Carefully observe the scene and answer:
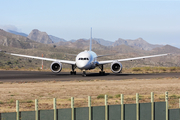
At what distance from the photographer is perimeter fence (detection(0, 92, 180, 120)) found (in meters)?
10.2

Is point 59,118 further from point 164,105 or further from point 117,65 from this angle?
point 117,65

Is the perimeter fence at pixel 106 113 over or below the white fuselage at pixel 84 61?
below

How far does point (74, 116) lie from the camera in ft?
35.7

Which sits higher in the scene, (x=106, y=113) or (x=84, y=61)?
(x=84, y=61)

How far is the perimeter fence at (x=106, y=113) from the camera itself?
33.4 ft

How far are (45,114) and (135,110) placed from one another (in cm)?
380

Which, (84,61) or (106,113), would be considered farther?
(84,61)

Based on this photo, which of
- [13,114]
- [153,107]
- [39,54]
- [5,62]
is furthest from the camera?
[39,54]

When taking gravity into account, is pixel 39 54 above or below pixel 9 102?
above

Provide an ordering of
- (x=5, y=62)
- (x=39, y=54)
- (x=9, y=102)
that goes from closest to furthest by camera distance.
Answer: (x=9, y=102), (x=5, y=62), (x=39, y=54)

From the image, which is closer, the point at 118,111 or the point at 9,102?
the point at 118,111

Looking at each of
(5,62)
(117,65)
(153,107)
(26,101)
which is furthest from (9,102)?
(5,62)

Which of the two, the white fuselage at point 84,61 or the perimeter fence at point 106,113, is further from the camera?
the white fuselage at point 84,61

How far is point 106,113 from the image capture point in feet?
37.2
